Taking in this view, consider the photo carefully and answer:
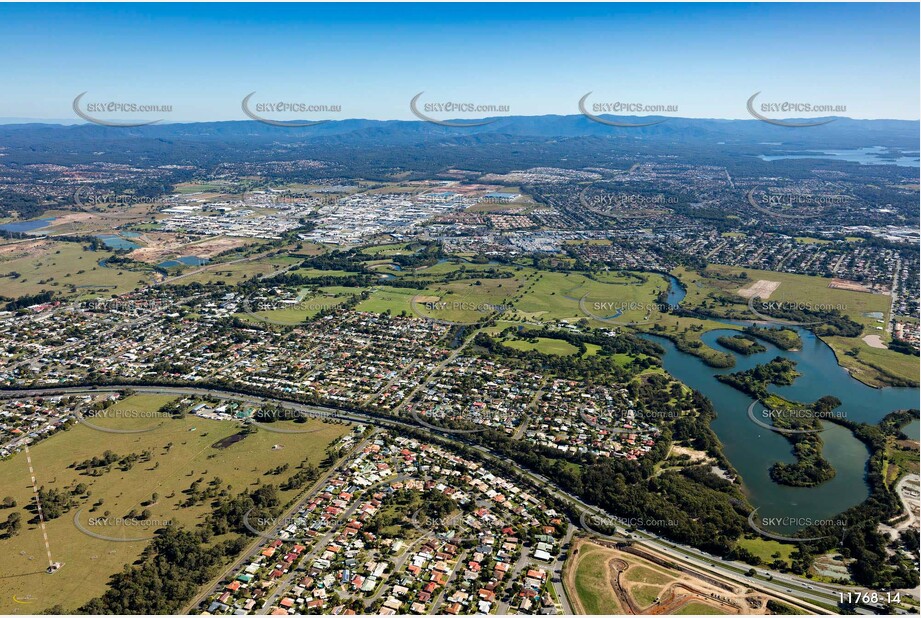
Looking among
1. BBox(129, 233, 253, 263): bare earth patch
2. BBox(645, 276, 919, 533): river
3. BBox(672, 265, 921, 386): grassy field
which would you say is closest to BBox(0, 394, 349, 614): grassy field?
BBox(645, 276, 919, 533): river

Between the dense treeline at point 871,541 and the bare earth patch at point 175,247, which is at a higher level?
the bare earth patch at point 175,247

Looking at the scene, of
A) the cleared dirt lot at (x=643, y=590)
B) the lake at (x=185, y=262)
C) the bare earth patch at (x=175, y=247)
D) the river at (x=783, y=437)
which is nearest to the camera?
the cleared dirt lot at (x=643, y=590)

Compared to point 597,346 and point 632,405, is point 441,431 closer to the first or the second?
point 632,405

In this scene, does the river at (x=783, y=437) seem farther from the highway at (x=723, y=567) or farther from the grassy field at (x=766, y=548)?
the highway at (x=723, y=567)

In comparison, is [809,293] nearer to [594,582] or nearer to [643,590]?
[643,590]

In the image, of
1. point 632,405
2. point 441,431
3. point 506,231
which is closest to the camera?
point 441,431

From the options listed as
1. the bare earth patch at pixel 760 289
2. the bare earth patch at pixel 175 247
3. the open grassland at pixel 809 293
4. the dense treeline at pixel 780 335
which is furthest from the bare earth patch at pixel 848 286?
the bare earth patch at pixel 175 247

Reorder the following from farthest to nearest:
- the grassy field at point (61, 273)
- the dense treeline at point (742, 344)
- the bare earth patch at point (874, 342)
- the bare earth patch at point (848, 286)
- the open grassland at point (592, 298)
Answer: the bare earth patch at point (848, 286) < the grassy field at point (61, 273) < the open grassland at point (592, 298) < the bare earth patch at point (874, 342) < the dense treeline at point (742, 344)

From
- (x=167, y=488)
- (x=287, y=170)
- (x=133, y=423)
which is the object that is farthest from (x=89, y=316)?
(x=287, y=170)
